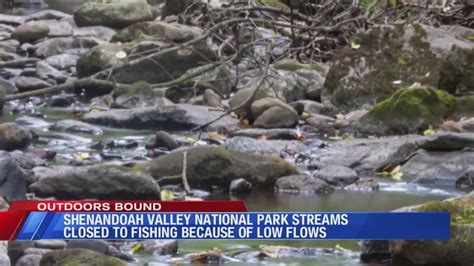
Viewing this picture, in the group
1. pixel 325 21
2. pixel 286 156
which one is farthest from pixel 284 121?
pixel 325 21

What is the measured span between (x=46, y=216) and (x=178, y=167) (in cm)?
348

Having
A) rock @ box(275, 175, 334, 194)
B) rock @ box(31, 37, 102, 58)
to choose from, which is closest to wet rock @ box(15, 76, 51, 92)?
rock @ box(31, 37, 102, 58)

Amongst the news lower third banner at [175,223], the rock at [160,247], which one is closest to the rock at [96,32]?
the rock at [160,247]

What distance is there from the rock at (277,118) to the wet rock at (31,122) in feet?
6.47

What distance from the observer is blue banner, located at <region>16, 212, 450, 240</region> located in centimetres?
432

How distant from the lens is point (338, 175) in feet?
26.7

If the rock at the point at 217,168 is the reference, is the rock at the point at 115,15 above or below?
above

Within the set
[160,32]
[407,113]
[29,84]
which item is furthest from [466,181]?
[160,32]

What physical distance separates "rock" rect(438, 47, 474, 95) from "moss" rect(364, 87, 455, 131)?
0.85m

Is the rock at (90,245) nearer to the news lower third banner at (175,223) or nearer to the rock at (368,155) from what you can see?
the news lower third banner at (175,223)

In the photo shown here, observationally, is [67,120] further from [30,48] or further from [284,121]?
[30,48]

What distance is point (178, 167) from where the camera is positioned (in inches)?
311

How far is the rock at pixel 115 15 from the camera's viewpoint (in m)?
18.6

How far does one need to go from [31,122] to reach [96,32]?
7124 millimetres
